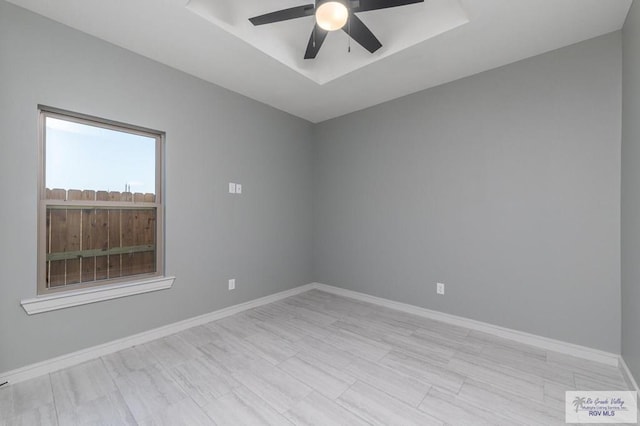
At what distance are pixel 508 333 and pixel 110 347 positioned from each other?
3.69 meters

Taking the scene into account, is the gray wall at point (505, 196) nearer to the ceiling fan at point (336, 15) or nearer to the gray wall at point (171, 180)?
the gray wall at point (171, 180)

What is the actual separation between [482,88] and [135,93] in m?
3.43

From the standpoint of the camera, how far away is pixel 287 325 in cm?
298

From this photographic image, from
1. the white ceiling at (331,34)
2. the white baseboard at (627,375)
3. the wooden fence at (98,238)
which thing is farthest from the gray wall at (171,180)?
the white baseboard at (627,375)

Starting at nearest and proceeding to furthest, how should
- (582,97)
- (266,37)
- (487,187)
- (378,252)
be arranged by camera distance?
(582,97)
(266,37)
(487,187)
(378,252)

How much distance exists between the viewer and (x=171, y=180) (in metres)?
2.80

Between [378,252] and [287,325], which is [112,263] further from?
[378,252]

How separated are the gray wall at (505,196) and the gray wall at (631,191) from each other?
0.13 meters

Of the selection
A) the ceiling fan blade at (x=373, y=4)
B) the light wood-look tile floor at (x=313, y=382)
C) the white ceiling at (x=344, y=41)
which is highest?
the white ceiling at (x=344, y=41)

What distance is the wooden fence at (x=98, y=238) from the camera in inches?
87.9

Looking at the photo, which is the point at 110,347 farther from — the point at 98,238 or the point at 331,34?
the point at 331,34

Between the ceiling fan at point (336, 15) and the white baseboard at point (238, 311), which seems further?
the white baseboard at point (238, 311)

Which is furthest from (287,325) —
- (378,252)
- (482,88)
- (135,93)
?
(482,88)

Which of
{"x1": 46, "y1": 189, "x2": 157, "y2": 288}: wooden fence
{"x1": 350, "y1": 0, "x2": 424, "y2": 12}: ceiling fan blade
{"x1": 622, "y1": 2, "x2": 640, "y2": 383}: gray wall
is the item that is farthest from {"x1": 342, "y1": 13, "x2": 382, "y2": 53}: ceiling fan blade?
{"x1": 46, "y1": 189, "x2": 157, "y2": 288}: wooden fence
